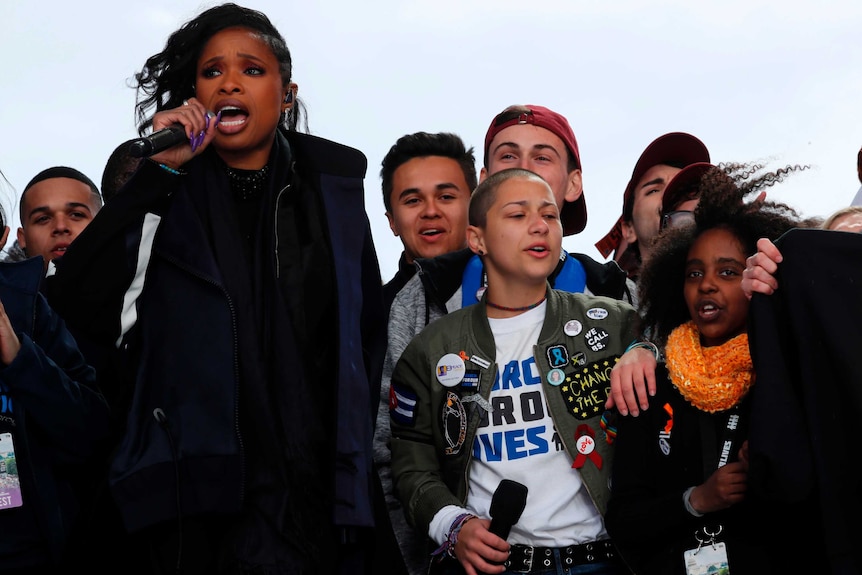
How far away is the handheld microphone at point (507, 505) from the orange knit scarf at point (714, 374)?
60 cm

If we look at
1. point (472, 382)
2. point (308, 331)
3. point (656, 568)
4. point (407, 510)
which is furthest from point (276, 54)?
point (656, 568)

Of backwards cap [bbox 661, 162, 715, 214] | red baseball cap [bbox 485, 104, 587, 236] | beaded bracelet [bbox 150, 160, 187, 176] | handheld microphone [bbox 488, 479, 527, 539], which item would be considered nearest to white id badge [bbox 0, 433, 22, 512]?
beaded bracelet [bbox 150, 160, 187, 176]

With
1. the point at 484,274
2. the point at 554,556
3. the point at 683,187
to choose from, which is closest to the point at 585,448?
the point at 554,556

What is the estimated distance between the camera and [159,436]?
2801 millimetres

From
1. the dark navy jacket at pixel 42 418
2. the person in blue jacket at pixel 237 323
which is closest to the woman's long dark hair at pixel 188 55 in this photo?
the person in blue jacket at pixel 237 323

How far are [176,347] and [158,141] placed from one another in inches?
22.3

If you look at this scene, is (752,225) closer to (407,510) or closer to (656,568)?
(656,568)

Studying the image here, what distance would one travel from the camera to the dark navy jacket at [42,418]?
3.11 meters

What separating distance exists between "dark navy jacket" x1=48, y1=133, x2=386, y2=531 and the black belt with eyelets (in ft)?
1.55

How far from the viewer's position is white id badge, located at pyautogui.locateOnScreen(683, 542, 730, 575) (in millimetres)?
2944

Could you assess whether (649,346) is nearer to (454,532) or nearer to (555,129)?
(454,532)

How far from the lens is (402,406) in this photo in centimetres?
346

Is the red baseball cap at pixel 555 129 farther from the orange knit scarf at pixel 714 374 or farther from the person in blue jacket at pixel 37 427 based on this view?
the person in blue jacket at pixel 37 427

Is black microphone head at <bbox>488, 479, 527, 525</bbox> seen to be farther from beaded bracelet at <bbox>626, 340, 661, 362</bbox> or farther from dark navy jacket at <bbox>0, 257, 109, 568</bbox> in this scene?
dark navy jacket at <bbox>0, 257, 109, 568</bbox>
